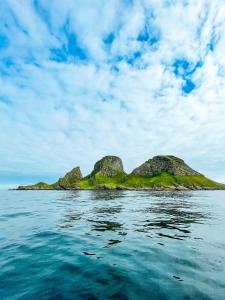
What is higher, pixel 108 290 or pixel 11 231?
pixel 11 231

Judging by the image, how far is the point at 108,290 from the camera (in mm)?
9250

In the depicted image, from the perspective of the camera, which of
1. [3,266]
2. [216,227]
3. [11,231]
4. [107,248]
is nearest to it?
[3,266]

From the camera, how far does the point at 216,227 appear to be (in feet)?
77.9

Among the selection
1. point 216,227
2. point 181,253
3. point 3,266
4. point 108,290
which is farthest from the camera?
point 216,227

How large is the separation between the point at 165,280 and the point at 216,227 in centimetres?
1596

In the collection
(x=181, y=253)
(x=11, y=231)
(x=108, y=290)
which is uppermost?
(x=11, y=231)

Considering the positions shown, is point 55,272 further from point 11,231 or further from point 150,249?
point 11,231

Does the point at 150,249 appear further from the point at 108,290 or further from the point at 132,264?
the point at 108,290

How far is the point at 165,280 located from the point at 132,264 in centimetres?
255

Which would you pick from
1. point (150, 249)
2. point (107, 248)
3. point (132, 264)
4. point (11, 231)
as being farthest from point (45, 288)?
point (11, 231)

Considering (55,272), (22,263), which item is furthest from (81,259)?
(22,263)

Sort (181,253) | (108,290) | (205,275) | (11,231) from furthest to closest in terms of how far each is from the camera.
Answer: (11,231), (181,253), (205,275), (108,290)

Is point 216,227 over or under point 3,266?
over

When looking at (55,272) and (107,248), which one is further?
(107,248)
